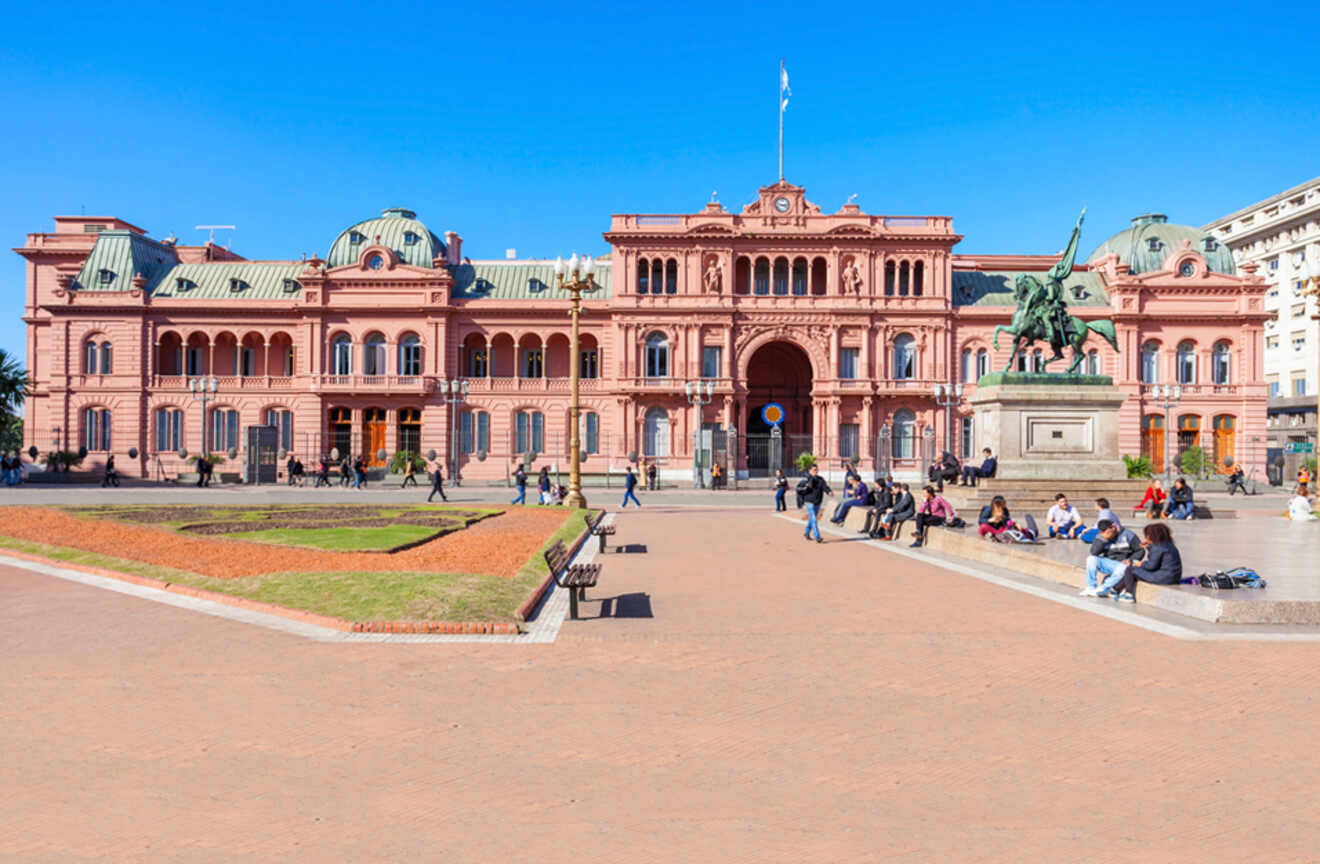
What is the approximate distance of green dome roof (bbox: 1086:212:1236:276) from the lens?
6219 cm

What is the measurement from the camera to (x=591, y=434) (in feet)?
201

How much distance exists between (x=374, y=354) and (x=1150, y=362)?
1935 inches

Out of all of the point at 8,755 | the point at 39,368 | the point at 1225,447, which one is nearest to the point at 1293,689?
the point at 8,755

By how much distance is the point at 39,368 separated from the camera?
6669 centimetres

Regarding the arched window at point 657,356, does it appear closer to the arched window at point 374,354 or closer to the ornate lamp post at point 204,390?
the arched window at point 374,354

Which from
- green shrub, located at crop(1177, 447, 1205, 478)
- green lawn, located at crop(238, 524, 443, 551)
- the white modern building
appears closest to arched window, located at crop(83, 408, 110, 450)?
green lawn, located at crop(238, 524, 443, 551)

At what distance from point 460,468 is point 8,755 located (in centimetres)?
5394

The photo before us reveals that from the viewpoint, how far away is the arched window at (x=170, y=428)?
6066cm

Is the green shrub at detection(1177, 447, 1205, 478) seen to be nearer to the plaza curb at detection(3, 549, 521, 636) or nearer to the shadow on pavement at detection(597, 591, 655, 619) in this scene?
the shadow on pavement at detection(597, 591, 655, 619)

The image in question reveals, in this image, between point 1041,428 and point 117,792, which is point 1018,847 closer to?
point 117,792

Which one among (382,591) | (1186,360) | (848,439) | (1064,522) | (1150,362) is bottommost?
(382,591)

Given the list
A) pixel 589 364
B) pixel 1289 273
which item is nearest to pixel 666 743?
pixel 589 364

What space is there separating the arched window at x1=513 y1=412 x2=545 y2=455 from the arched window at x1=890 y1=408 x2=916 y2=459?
22089 mm

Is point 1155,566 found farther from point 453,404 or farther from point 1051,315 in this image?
point 453,404
